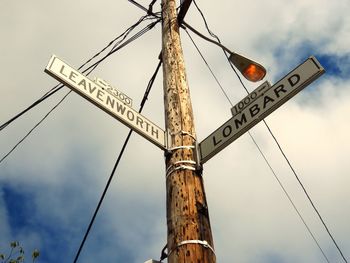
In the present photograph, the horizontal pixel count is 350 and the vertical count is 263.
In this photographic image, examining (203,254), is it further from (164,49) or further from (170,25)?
(170,25)

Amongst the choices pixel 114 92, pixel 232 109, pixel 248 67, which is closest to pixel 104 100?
pixel 114 92

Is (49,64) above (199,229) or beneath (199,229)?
above

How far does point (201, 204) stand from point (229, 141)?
2.22 ft

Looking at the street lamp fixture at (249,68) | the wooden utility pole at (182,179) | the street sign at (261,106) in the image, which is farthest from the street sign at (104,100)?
the street lamp fixture at (249,68)

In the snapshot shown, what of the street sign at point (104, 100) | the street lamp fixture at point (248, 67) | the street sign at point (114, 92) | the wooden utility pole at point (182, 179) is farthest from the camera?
the street lamp fixture at point (248, 67)

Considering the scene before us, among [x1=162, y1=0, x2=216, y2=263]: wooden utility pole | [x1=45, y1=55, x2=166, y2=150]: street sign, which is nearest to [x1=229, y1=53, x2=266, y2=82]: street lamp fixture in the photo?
[x1=162, y1=0, x2=216, y2=263]: wooden utility pole

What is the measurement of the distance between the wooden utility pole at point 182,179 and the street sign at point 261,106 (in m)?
0.25

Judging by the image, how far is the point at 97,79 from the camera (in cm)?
361

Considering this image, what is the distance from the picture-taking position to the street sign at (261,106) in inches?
133

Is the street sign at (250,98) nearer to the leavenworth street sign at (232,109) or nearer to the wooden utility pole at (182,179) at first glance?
the leavenworth street sign at (232,109)

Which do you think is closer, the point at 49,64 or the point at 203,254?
the point at 203,254

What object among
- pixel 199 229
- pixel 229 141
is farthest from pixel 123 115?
pixel 199 229

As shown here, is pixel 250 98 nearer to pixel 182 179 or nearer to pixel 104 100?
pixel 182 179

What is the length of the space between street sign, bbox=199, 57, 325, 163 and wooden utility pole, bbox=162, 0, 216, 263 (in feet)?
0.83
